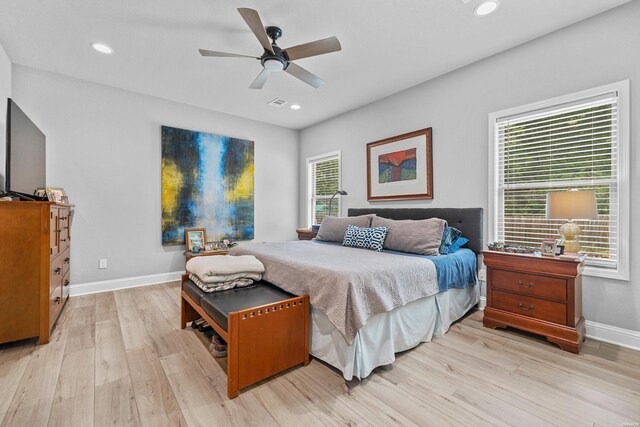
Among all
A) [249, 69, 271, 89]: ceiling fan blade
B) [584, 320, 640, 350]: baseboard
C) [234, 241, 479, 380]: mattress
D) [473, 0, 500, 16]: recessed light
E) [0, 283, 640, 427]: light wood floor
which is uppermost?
[473, 0, 500, 16]: recessed light

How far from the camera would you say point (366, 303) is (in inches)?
71.1

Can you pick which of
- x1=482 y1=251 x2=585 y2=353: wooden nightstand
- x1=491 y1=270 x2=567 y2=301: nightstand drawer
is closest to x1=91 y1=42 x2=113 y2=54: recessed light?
x1=482 y1=251 x2=585 y2=353: wooden nightstand

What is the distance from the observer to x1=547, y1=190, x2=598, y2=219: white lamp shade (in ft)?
6.73

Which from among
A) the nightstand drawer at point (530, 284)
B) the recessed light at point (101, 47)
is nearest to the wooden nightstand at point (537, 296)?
the nightstand drawer at point (530, 284)

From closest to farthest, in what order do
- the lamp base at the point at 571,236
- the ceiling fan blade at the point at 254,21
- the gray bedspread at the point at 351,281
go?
the gray bedspread at the point at 351,281
the ceiling fan blade at the point at 254,21
the lamp base at the point at 571,236

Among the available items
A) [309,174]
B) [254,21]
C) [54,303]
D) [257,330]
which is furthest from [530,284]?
[54,303]

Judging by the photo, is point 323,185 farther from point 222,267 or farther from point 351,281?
point 351,281

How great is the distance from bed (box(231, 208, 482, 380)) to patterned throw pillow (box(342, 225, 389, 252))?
1.72 feet

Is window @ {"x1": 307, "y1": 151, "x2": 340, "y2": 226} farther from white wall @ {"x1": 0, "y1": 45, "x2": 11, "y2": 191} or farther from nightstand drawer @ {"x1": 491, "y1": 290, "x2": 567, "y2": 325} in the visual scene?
white wall @ {"x1": 0, "y1": 45, "x2": 11, "y2": 191}

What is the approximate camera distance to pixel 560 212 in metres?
2.17

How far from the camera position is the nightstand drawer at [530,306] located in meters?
2.21

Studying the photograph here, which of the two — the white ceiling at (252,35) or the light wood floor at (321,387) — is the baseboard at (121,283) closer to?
the light wood floor at (321,387)

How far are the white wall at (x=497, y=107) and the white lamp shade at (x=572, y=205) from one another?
46 centimetres

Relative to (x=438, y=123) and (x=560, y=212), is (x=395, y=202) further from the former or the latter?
(x=560, y=212)
